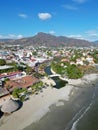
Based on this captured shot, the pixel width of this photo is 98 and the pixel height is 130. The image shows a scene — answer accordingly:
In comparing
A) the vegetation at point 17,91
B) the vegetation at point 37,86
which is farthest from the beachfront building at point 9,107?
the vegetation at point 37,86

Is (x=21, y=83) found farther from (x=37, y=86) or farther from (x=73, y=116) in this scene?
(x=73, y=116)

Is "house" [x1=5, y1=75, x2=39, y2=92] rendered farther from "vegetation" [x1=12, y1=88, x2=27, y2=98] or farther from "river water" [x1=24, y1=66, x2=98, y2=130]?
"river water" [x1=24, y1=66, x2=98, y2=130]

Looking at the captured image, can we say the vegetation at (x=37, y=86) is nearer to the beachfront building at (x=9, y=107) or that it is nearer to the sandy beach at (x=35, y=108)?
the sandy beach at (x=35, y=108)

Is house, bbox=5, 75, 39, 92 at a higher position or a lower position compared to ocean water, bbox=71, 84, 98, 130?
higher

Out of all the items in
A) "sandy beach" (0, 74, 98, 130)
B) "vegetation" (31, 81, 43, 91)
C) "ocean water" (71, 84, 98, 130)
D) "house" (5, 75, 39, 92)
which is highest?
"house" (5, 75, 39, 92)

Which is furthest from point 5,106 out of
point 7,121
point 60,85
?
point 60,85

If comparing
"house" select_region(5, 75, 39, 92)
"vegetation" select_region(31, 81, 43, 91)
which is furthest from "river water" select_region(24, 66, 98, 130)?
"house" select_region(5, 75, 39, 92)

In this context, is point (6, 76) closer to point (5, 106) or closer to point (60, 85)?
point (60, 85)

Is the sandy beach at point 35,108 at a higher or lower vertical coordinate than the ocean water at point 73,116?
higher

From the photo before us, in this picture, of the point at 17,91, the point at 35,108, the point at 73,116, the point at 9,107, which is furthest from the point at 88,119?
the point at 17,91
